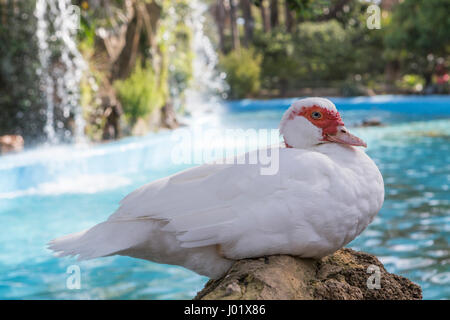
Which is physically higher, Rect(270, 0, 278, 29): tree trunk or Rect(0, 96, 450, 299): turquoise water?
Rect(270, 0, 278, 29): tree trunk

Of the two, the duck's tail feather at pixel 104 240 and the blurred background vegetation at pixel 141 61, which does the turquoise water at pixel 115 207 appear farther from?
the duck's tail feather at pixel 104 240

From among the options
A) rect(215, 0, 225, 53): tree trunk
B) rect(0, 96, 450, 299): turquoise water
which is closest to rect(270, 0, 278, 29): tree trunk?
rect(215, 0, 225, 53): tree trunk

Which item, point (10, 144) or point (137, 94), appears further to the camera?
point (137, 94)

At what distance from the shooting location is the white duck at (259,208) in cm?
142

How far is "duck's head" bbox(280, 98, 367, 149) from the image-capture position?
5.04 feet

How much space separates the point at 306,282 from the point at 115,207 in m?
3.38

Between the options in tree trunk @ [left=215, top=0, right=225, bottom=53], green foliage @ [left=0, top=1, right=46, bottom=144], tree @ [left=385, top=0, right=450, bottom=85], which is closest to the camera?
green foliage @ [left=0, top=1, right=46, bottom=144]

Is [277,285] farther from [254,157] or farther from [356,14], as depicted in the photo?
[356,14]

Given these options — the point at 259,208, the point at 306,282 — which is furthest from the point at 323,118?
the point at 306,282

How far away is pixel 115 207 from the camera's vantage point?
462 centimetres

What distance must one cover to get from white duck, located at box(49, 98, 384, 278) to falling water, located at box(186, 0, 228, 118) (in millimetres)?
9537

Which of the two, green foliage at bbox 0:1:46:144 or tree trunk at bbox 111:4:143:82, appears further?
tree trunk at bbox 111:4:143:82

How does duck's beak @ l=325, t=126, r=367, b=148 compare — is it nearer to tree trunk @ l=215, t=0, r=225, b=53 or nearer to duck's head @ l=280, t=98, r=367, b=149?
duck's head @ l=280, t=98, r=367, b=149

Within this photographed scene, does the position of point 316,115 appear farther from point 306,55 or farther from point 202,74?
point 306,55
